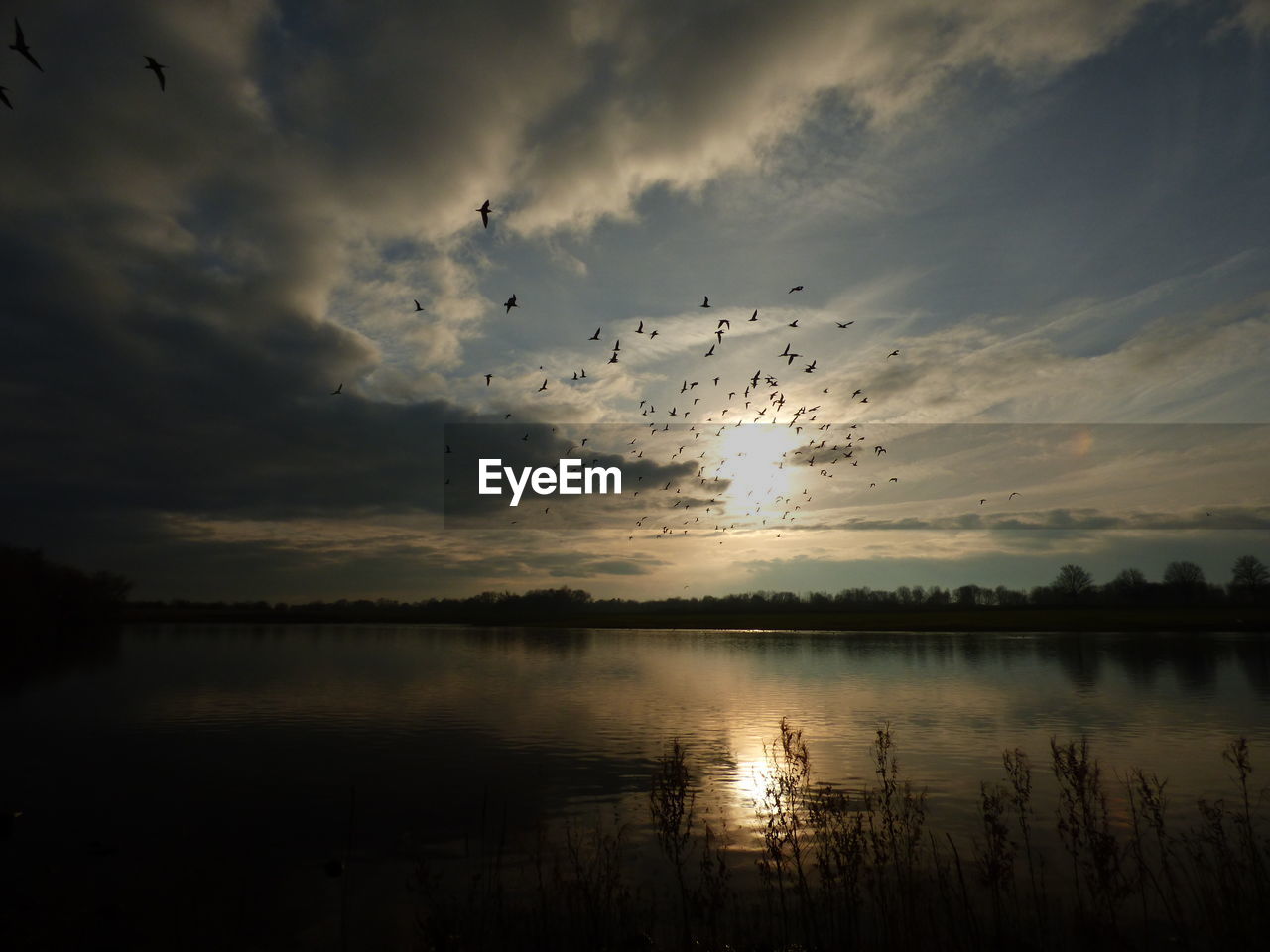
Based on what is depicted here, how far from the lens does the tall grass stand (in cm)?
1034

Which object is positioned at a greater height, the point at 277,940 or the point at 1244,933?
the point at 1244,933

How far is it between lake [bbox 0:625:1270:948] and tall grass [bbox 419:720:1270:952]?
1.58 m

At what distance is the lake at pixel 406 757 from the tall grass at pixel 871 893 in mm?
1582

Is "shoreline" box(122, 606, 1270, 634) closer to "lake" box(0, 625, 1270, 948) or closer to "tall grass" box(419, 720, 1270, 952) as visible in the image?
"lake" box(0, 625, 1270, 948)

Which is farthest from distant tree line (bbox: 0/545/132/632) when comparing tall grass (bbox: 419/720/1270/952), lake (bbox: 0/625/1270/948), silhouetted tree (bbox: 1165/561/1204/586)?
silhouetted tree (bbox: 1165/561/1204/586)

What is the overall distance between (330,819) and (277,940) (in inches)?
295

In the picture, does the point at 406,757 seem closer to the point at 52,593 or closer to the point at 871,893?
the point at 871,893

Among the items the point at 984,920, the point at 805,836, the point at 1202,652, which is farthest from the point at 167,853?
the point at 1202,652

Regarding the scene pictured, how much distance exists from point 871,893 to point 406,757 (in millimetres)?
20534

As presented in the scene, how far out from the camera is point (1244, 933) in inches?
393

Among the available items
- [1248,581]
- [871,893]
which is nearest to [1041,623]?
[1248,581]

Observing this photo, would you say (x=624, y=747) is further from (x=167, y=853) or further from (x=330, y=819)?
(x=167, y=853)

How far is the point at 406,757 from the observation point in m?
26.6

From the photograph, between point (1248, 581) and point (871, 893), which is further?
point (1248, 581)
